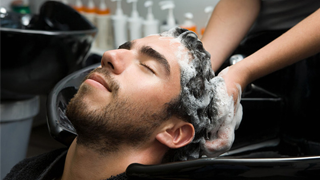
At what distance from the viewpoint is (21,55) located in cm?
161

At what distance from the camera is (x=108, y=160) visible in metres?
0.92

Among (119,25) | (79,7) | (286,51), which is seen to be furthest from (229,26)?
(79,7)

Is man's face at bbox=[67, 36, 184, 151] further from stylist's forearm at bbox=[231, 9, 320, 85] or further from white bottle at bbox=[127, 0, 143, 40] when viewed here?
white bottle at bbox=[127, 0, 143, 40]

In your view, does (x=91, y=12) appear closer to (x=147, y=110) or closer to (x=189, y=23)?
(x=189, y=23)

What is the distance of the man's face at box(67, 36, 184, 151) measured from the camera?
893 millimetres

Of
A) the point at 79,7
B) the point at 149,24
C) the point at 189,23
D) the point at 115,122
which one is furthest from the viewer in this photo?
the point at 79,7

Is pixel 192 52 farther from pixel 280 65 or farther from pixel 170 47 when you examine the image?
pixel 280 65

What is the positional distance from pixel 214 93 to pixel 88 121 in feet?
1.25

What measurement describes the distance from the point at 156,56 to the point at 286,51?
1.37 feet

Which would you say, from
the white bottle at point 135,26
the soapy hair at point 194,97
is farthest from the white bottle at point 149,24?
the soapy hair at point 194,97

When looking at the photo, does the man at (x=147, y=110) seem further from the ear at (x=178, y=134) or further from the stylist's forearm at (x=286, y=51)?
the stylist's forearm at (x=286, y=51)

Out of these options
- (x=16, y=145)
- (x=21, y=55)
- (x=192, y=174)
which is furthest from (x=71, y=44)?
(x=192, y=174)

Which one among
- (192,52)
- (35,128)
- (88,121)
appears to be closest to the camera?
(88,121)

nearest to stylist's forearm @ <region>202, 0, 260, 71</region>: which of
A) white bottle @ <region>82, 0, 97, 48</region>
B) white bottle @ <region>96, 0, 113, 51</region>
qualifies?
white bottle @ <region>96, 0, 113, 51</region>
